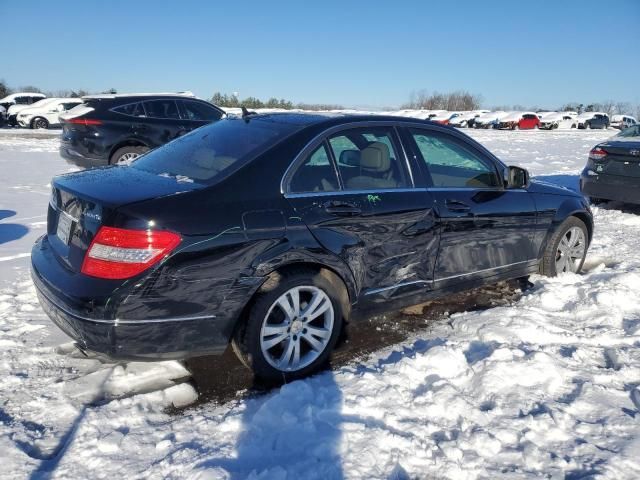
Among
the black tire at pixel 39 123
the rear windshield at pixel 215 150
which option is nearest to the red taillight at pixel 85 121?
the rear windshield at pixel 215 150

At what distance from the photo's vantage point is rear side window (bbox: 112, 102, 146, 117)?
9164 mm

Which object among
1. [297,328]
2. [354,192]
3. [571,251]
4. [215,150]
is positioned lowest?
[297,328]

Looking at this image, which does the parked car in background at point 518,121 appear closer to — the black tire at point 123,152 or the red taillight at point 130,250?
the black tire at point 123,152

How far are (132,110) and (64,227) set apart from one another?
682 cm

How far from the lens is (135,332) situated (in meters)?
2.70

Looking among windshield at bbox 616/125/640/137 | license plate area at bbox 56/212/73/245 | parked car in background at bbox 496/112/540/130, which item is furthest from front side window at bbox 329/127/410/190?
parked car in background at bbox 496/112/540/130

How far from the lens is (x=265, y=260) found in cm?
295

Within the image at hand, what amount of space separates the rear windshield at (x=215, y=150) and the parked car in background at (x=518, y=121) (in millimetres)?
41356

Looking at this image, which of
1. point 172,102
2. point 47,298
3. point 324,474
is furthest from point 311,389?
point 172,102

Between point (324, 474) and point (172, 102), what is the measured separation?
865 centimetres

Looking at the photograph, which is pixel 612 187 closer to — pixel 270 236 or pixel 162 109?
pixel 270 236

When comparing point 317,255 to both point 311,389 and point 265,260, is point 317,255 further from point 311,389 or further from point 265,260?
point 311,389

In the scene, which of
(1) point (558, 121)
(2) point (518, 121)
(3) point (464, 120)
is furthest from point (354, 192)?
(1) point (558, 121)

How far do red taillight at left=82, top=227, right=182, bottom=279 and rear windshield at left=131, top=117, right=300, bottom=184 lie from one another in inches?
20.0
